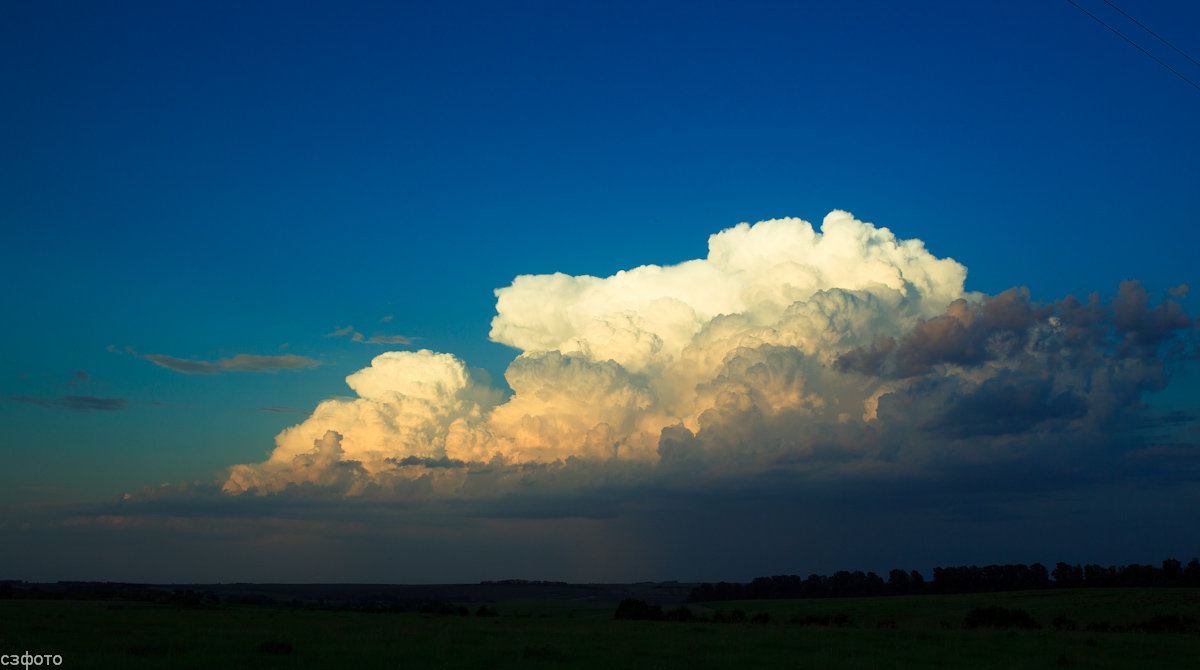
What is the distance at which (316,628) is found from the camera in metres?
45.6

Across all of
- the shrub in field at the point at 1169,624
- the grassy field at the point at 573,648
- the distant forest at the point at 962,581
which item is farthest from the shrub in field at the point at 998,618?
the distant forest at the point at 962,581

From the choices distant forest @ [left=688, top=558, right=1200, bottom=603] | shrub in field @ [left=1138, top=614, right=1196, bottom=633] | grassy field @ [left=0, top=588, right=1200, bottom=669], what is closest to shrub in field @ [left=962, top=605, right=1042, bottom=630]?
shrub in field @ [left=1138, top=614, right=1196, bottom=633]

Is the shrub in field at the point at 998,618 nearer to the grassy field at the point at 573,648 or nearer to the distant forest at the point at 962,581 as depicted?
the grassy field at the point at 573,648

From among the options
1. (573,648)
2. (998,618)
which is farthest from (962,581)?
(573,648)

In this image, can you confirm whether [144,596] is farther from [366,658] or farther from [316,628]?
[366,658]

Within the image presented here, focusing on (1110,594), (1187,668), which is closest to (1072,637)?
(1187,668)

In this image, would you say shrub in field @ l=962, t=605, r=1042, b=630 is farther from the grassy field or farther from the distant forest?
the distant forest

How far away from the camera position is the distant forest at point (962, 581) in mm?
167500

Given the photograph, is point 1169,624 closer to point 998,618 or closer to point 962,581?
point 998,618

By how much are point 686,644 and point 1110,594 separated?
87785 mm

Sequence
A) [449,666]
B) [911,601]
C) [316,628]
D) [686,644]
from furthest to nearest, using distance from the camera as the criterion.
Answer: [911,601]
[316,628]
[686,644]
[449,666]

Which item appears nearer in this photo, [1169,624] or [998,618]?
[1169,624]

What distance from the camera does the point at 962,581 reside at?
179625mm

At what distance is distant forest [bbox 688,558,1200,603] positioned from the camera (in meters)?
168
